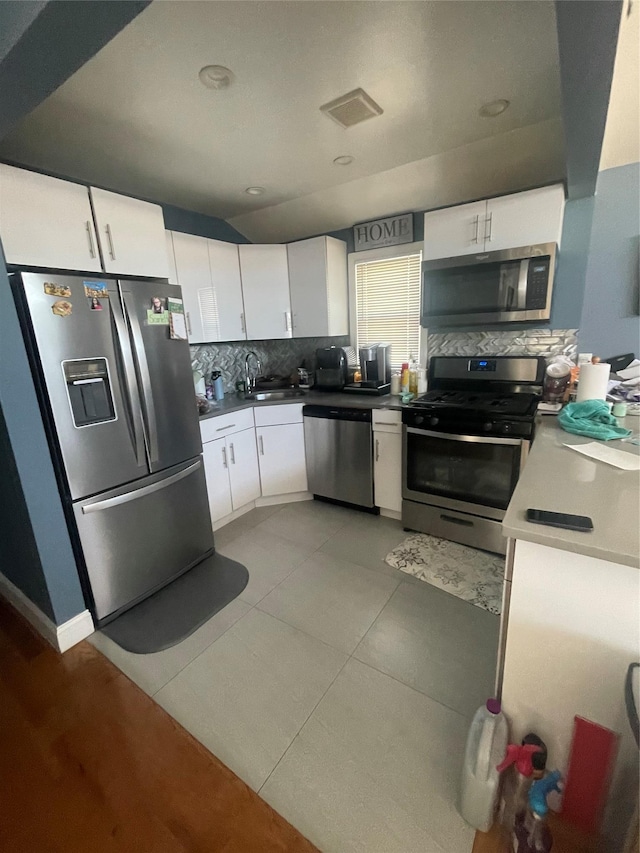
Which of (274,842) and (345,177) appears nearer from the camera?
(274,842)

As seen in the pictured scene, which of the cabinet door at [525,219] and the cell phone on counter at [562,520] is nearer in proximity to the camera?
the cell phone on counter at [562,520]

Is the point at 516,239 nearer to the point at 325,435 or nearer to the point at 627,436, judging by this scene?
the point at 627,436

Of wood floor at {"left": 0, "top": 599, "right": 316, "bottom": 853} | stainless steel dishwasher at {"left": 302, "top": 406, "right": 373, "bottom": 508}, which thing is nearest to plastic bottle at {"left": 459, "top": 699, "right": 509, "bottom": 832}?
wood floor at {"left": 0, "top": 599, "right": 316, "bottom": 853}

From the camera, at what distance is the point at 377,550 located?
8.18 feet

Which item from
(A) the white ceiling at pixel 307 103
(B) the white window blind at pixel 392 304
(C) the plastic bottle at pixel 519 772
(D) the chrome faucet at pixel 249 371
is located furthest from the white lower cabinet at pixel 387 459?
(C) the plastic bottle at pixel 519 772

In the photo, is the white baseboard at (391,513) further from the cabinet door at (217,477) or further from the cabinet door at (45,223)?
the cabinet door at (45,223)

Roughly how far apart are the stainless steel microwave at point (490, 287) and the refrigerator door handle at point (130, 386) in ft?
6.28

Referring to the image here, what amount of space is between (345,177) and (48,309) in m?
1.99

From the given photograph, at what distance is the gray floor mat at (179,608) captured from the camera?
1845mm

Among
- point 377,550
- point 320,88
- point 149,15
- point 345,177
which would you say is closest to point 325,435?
point 377,550

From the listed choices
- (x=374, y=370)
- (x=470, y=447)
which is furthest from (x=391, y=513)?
(x=374, y=370)

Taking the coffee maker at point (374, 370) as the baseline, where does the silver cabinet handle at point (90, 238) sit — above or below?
above

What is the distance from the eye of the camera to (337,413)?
2852mm

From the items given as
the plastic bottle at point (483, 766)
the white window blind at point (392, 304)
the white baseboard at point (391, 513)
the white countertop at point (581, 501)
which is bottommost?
the white baseboard at point (391, 513)
